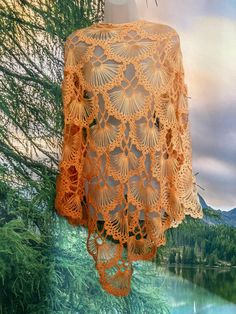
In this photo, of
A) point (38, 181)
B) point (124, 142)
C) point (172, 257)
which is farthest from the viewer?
point (172, 257)

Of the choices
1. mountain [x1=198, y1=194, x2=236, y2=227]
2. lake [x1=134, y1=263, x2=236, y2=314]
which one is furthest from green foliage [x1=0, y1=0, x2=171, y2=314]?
mountain [x1=198, y1=194, x2=236, y2=227]

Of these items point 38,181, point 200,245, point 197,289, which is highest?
point 38,181

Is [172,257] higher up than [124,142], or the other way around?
[124,142]

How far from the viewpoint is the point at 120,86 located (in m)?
1.42

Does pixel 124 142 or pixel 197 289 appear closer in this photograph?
pixel 124 142

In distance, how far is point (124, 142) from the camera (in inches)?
55.7

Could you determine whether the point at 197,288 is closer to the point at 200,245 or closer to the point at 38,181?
the point at 200,245

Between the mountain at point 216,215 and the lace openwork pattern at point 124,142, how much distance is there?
597mm

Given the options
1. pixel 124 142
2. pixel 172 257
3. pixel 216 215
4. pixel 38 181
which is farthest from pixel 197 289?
pixel 124 142

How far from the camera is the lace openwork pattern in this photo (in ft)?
4.61

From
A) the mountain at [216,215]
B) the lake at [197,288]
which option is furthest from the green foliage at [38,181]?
the mountain at [216,215]

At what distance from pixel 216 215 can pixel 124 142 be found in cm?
73

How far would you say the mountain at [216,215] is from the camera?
2041 mm

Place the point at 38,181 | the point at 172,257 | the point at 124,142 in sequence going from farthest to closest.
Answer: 1. the point at 172,257
2. the point at 38,181
3. the point at 124,142
